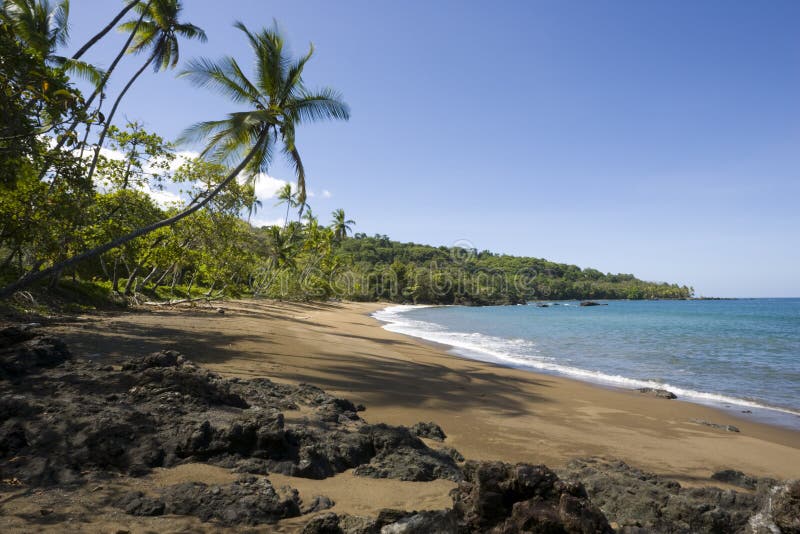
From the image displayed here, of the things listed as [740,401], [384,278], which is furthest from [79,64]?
[384,278]

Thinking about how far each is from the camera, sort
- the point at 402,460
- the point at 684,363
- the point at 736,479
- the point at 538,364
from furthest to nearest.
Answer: the point at 684,363 → the point at 538,364 → the point at 736,479 → the point at 402,460

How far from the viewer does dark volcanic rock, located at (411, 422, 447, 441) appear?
5.98m

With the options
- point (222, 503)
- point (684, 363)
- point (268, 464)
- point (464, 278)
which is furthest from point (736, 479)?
point (464, 278)

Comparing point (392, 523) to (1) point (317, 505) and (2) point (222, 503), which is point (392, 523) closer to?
(1) point (317, 505)

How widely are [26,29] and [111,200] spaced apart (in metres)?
5.57

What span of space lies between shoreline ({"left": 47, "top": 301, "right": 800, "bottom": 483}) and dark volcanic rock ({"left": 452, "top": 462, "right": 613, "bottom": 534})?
275cm

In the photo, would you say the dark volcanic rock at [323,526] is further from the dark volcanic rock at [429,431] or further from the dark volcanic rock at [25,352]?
the dark volcanic rock at [25,352]

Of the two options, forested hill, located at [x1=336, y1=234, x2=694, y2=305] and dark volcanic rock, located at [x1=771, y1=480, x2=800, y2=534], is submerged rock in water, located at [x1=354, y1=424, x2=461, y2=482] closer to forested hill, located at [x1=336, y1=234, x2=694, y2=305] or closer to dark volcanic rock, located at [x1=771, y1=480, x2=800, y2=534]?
dark volcanic rock, located at [x1=771, y1=480, x2=800, y2=534]

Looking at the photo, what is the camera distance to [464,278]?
332 ft

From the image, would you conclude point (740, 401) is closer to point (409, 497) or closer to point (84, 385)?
point (409, 497)

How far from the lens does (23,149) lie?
6.96 metres

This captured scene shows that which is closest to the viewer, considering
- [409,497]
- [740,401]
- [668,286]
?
[409,497]

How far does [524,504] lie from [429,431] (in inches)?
135

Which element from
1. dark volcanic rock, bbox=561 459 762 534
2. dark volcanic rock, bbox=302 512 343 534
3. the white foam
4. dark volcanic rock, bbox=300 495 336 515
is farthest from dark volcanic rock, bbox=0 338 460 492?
the white foam
